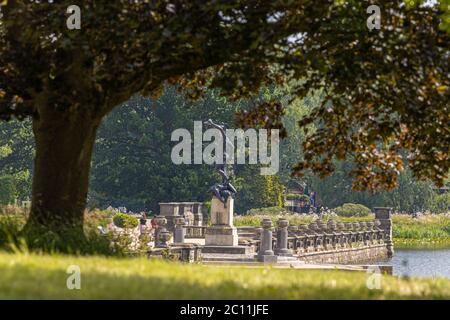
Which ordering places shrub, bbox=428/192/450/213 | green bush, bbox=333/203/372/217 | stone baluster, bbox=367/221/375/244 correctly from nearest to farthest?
1. stone baluster, bbox=367/221/375/244
2. green bush, bbox=333/203/372/217
3. shrub, bbox=428/192/450/213

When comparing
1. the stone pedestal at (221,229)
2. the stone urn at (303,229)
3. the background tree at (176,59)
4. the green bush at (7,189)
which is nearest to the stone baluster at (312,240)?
the stone urn at (303,229)

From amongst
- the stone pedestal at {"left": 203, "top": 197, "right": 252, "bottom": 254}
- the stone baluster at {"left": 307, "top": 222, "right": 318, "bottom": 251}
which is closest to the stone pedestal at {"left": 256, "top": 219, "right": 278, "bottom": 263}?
the stone pedestal at {"left": 203, "top": 197, "right": 252, "bottom": 254}

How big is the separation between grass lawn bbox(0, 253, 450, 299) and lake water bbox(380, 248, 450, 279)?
27271 mm

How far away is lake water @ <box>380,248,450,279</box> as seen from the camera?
1763 inches

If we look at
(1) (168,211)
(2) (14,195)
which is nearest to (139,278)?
(1) (168,211)

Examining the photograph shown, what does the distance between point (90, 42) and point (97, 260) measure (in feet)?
11.5

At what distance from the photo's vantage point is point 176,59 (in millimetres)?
14594

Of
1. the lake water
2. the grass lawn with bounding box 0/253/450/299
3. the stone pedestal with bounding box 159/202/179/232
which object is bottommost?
the lake water

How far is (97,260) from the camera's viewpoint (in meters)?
12.7

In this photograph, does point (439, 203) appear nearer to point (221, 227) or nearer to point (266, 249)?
point (221, 227)

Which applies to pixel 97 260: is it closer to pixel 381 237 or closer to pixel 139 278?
pixel 139 278

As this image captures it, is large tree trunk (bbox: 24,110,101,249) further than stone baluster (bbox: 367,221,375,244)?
No

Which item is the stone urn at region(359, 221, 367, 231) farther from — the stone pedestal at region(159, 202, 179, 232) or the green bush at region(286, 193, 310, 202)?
the green bush at region(286, 193, 310, 202)

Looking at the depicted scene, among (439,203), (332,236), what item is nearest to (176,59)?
(332,236)
